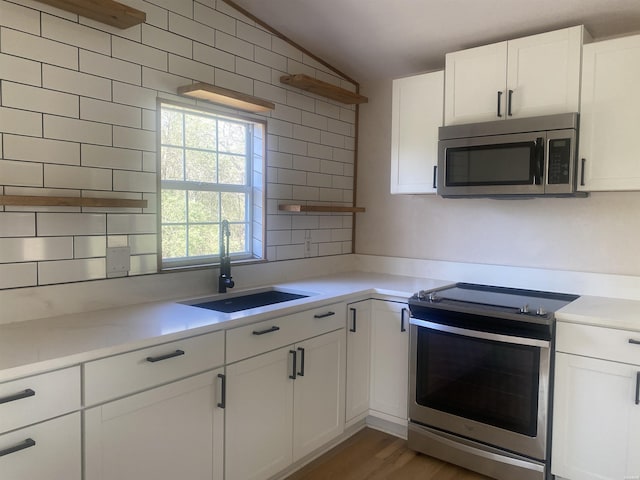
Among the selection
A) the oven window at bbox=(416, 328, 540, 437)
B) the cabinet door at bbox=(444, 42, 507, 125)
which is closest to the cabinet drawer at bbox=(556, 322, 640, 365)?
the oven window at bbox=(416, 328, 540, 437)

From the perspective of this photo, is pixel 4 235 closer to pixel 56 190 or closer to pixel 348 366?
pixel 56 190

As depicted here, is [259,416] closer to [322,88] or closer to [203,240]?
[203,240]

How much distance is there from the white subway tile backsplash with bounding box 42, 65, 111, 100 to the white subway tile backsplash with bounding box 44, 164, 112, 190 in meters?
0.32

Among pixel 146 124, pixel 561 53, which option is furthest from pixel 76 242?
pixel 561 53

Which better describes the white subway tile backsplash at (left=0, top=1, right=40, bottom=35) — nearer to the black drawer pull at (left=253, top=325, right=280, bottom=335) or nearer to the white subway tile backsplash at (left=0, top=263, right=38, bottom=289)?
the white subway tile backsplash at (left=0, top=263, right=38, bottom=289)

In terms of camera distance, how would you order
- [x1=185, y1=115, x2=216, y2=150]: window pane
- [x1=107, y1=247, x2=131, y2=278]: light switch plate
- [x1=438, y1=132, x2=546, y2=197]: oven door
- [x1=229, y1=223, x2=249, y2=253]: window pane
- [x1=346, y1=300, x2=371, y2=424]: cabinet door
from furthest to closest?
[x1=229, y1=223, x2=249, y2=253]: window pane → [x1=346, y1=300, x2=371, y2=424]: cabinet door → [x1=185, y1=115, x2=216, y2=150]: window pane → [x1=438, y1=132, x2=546, y2=197]: oven door → [x1=107, y1=247, x2=131, y2=278]: light switch plate

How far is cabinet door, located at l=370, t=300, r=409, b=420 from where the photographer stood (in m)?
2.85

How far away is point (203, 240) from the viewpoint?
2.76 m

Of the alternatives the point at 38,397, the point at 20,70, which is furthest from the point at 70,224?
the point at 38,397

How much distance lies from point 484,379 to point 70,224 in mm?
2087

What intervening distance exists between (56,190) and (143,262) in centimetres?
52

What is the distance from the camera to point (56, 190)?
2.05m

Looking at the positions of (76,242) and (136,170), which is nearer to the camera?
(76,242)

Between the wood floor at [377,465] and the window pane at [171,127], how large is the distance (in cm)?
184
